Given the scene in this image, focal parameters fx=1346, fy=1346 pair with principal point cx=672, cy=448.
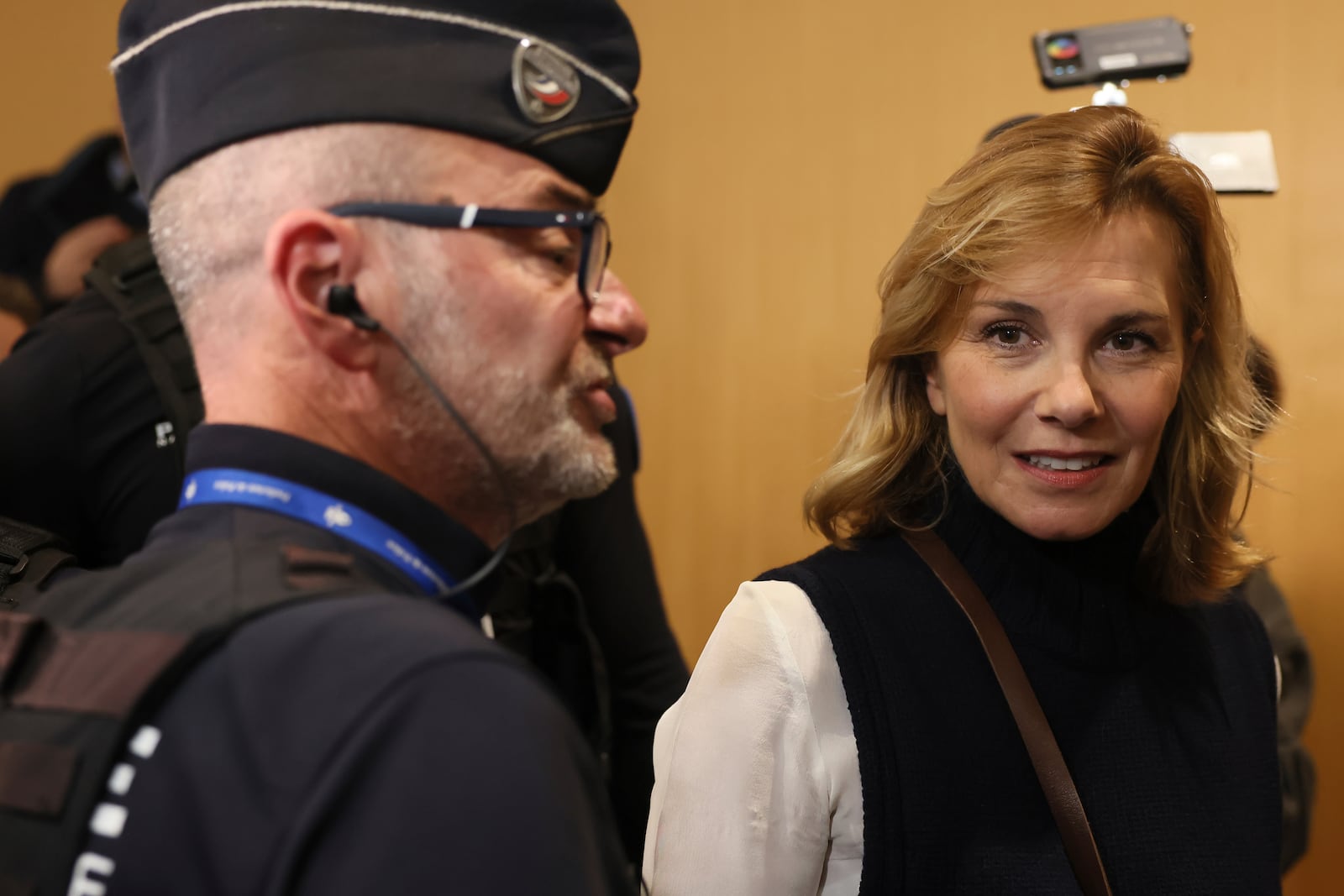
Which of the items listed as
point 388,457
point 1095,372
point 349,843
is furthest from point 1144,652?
point 349,843

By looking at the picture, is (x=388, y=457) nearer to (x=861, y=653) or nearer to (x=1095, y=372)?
(x=861, y=653)

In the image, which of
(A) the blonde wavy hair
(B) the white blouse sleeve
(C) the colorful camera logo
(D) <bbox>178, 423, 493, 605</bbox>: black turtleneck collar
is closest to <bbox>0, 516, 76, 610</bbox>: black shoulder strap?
(D) <bbox>178, 423, 493, 605</bbox>: black turtleneck collar

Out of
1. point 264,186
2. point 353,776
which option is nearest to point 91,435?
point 264,186

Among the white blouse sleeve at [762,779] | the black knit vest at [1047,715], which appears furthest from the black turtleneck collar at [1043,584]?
the white blouse sleeve at [762,779]

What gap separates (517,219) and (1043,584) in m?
0.71

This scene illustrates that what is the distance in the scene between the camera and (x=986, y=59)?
7.47ft

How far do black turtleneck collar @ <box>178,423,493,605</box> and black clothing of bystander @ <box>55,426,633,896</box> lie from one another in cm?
13

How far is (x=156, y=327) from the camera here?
4.94 feet

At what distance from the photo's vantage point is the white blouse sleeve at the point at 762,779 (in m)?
1.15

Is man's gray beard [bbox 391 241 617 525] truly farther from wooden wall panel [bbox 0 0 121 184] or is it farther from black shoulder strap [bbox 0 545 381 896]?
wooden wall panel [bbox 0 0 121 184]

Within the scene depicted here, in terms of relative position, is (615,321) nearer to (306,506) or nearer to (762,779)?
(306,506)

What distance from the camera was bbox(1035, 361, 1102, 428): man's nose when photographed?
4.21 ft

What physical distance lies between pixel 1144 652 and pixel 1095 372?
311 mm

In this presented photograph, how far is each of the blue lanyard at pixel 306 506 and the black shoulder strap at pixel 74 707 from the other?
3.3 inches
